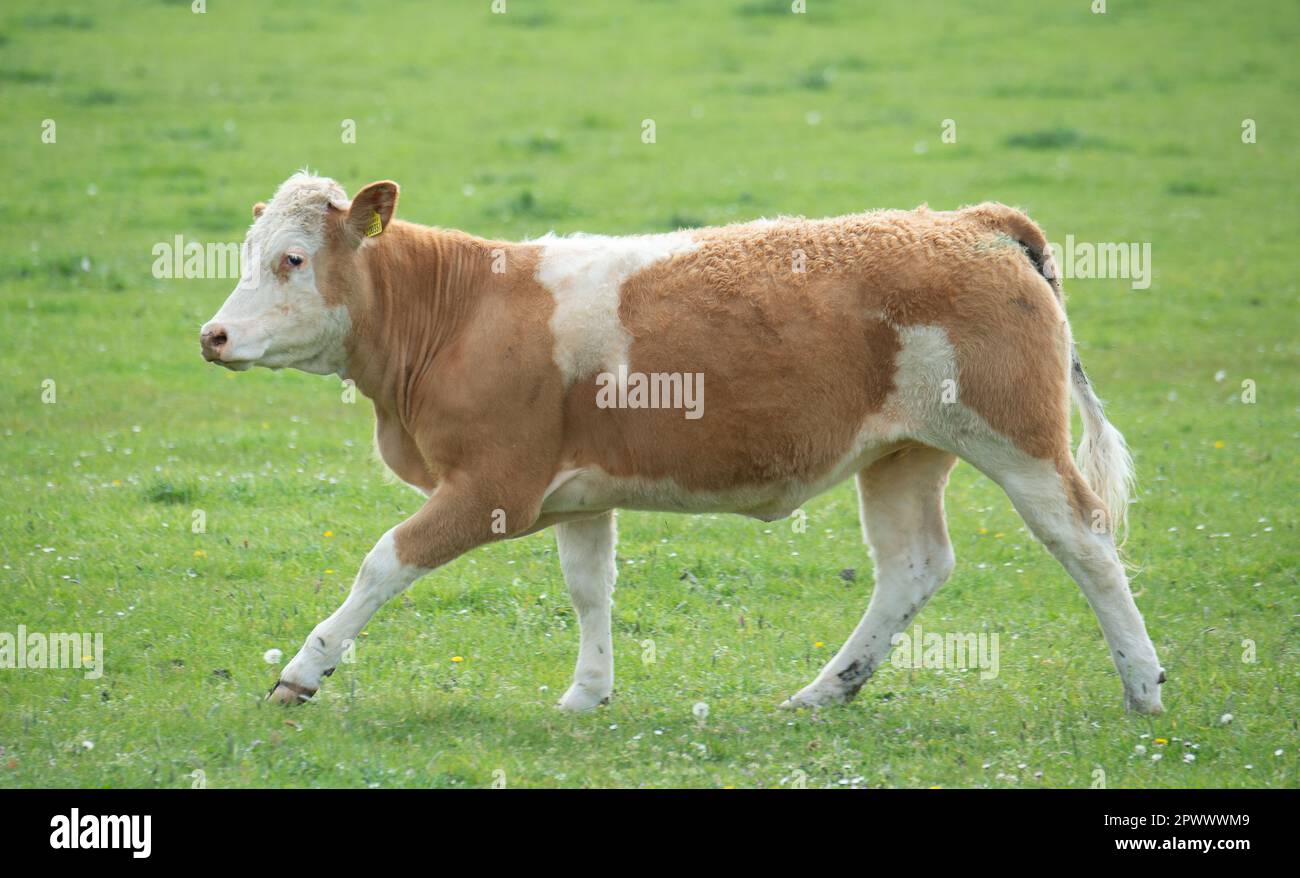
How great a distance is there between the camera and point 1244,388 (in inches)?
587

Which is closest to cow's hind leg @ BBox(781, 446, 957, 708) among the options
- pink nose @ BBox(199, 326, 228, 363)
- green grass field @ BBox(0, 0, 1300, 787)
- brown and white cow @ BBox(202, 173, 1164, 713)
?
green grass field @ BBox(0, 0, 1300, 787)

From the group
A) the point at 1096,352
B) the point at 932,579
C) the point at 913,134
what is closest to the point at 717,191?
the point at 913,134

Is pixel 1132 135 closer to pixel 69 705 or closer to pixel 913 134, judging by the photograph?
pixel 913 134

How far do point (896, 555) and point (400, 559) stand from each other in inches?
100

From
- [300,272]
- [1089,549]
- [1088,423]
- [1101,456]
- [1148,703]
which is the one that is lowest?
[1148,703]

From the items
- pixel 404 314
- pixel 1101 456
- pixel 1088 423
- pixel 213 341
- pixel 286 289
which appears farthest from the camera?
pixel 1088 423

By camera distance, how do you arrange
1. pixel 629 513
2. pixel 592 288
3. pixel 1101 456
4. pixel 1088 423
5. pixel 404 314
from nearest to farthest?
1. pixel 592 288
2. pixel 404 314
3. pixel 1101 456
4. pixel 1088 423
5. pixel 629 513

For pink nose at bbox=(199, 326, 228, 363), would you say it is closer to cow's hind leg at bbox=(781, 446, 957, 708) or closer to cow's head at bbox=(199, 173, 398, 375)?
cow's head at bbox=(199, 173, 398, 375)

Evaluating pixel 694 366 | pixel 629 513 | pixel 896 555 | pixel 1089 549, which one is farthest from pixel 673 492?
pixel 629 513

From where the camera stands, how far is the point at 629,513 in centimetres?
1180

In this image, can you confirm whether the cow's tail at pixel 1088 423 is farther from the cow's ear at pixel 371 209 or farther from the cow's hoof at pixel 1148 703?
the cow's ear at pixel 371 209

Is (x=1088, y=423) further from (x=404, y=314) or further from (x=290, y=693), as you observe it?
(x=290, y=693)

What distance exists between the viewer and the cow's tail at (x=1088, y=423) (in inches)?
322

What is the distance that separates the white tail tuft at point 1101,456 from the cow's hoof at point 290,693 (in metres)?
3.93
